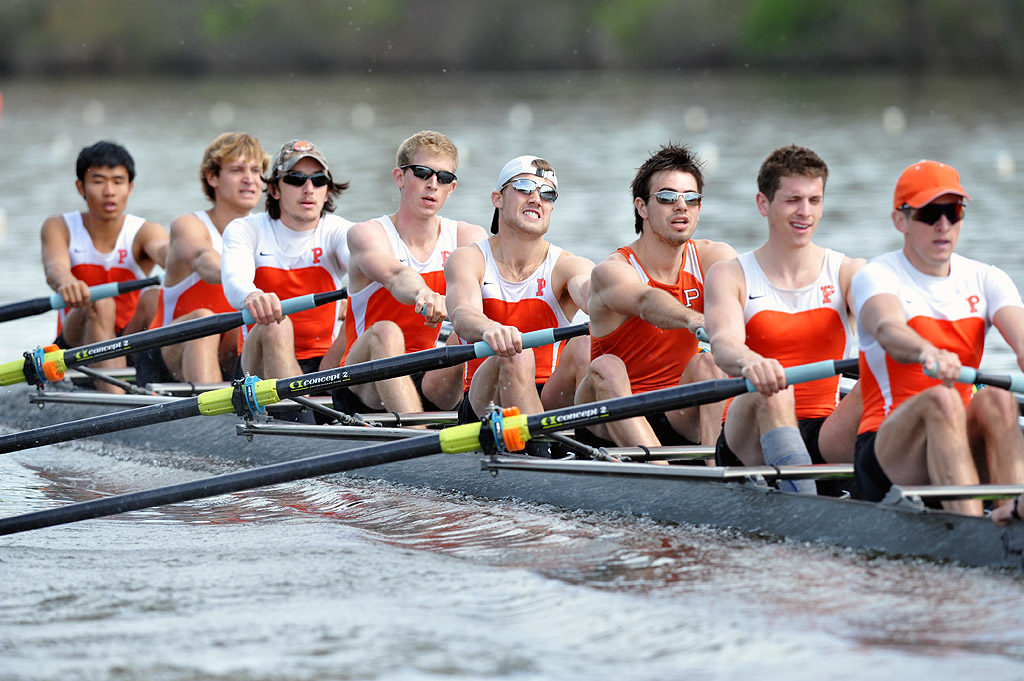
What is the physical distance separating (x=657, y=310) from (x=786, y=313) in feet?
1.61

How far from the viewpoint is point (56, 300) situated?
812 cm

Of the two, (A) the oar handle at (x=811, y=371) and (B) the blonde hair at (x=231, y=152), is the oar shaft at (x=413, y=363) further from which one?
(B) the blonde hair at (x=231, y=152)

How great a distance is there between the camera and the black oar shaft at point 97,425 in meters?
5.87

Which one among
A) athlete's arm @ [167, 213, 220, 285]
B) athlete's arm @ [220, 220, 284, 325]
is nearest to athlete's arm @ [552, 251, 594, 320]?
athlete's arm @ [220, 220, 284, 325]

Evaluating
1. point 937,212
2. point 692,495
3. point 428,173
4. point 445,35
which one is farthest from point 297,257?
point 445,35

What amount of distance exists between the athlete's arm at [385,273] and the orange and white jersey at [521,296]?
0.24 metres

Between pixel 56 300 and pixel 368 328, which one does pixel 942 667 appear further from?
pixel 56 300

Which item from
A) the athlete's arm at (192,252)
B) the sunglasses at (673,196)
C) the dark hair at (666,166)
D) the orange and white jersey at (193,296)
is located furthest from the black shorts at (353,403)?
the sunglasses at (673,196)

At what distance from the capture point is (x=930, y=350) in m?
4.38

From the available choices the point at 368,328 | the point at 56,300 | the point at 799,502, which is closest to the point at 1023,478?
the point at 799,502

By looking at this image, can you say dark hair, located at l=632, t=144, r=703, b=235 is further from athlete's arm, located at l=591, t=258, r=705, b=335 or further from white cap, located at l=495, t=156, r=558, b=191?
white cap, located at l=495, t=156, r=558, b=191

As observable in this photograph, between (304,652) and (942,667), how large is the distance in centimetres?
167

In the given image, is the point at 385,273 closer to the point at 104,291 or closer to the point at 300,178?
the point at 300,178

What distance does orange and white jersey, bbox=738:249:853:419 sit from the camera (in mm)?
5219
